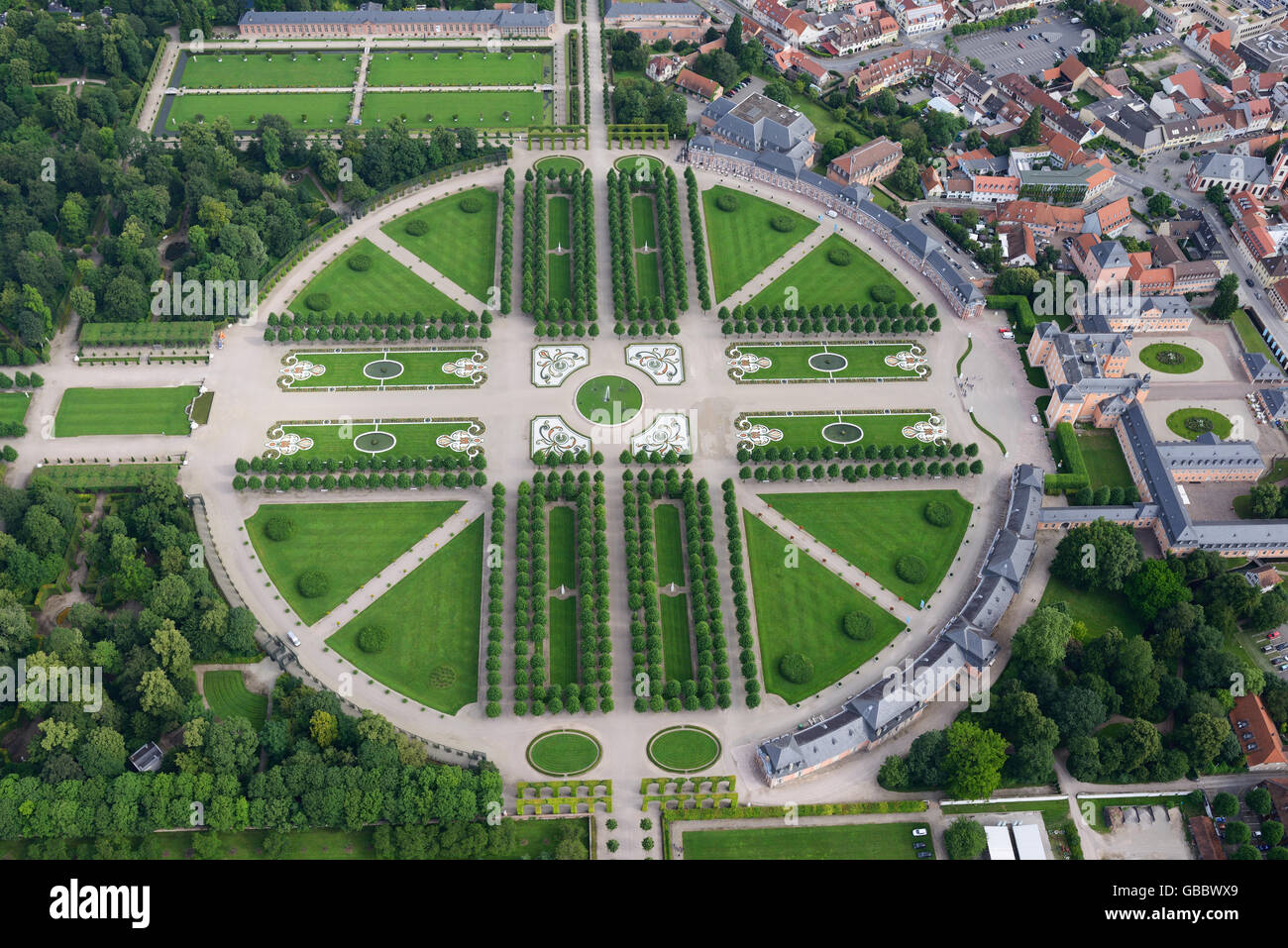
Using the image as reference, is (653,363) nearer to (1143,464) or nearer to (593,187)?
(593,187)

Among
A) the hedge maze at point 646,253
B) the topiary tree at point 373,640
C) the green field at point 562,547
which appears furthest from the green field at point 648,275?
the topiary tree at point 373,640

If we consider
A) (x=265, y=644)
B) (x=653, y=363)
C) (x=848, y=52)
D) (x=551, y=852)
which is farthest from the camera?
(x=848, y=52)

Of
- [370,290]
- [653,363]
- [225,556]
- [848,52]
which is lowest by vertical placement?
[225,556]

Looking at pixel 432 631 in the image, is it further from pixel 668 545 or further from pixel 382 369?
pixel 382 369

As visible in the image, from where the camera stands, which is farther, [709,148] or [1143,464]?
[709,148]

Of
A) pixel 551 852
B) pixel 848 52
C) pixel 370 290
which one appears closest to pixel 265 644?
pixel 551 852

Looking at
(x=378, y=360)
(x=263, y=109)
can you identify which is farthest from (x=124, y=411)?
(x=263, y=109)

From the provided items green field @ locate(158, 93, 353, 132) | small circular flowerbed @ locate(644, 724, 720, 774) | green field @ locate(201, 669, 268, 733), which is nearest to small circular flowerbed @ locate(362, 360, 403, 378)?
green field @ locate(201, 669, 268, 733)

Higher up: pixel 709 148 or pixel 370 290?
pixel 709 148
